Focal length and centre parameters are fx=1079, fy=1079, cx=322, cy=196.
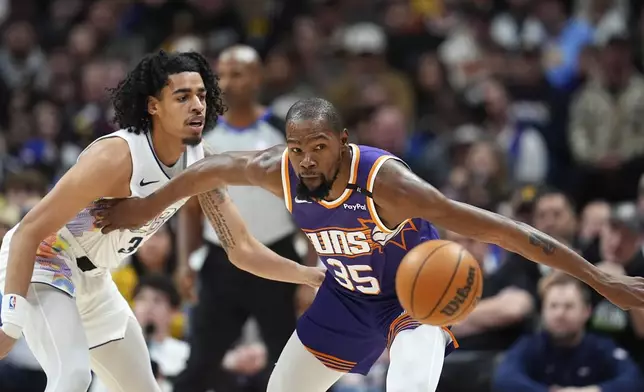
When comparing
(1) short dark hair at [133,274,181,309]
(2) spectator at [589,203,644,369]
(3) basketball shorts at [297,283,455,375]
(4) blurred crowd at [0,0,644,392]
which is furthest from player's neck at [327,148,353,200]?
(1) short dark hair at [133,274,181,309]

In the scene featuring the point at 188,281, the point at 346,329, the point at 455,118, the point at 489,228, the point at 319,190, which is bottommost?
the point at 455,118

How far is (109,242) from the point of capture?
548 centimetres

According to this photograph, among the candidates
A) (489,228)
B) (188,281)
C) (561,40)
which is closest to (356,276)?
(489,228)

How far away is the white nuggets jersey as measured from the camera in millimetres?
5324

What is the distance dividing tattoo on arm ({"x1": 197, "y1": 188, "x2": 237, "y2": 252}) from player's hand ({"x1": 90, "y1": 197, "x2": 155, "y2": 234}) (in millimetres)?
578

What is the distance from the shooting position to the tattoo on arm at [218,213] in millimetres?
5832

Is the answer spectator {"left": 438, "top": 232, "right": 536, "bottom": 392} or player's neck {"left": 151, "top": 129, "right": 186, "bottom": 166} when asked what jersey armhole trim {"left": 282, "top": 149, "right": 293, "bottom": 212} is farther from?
spectator {"left": 438, "top": 232, "right": 536, "bottom": 392}

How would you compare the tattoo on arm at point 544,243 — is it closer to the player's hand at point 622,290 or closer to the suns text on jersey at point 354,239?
the player's hand at point 622,290

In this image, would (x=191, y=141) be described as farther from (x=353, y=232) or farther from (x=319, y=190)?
(x=353, y=232)

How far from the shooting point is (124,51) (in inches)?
545

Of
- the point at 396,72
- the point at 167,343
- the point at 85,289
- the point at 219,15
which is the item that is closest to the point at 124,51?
the point at 219,15

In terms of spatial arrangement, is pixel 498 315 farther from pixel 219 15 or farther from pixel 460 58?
pixel 219 15

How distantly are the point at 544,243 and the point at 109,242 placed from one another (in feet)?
7.11

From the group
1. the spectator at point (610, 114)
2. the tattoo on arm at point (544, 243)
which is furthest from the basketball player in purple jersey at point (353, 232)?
the spectator at point (610, 114)
